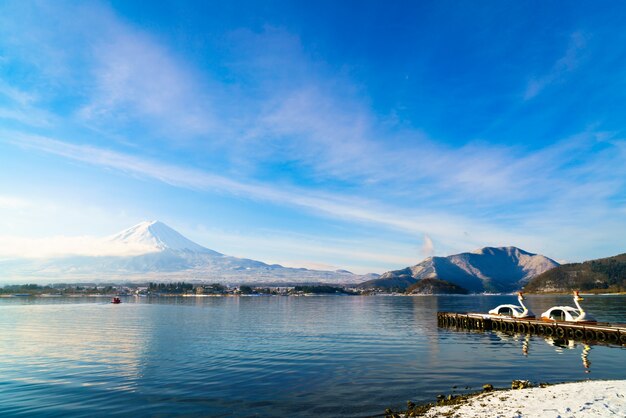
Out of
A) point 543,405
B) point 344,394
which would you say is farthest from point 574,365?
point 344,394

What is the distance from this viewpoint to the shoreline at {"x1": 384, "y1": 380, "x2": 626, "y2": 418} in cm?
1912

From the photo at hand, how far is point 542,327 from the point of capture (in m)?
62.0

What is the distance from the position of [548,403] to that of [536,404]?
2.34ft

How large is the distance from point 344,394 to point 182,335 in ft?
137

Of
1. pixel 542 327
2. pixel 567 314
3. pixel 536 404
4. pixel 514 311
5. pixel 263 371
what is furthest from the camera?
pixel 514 311

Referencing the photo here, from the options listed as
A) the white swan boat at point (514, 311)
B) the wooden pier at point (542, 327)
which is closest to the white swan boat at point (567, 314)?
the wooden pier at point (542, 327)

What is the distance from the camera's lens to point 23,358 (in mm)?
42094

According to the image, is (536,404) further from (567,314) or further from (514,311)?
(514,311)

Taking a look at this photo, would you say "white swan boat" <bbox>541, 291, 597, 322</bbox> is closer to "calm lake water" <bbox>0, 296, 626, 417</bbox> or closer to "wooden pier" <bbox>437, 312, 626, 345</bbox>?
"wooden pier" <bbox>437, 312, 626, 345</bbox>

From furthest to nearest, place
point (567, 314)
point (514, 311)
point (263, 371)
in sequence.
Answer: point (514, 311) < point (567, 314) < point (263, 371)

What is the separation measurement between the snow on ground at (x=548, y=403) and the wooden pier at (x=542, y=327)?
32.8 meters

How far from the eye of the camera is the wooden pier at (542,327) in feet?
167

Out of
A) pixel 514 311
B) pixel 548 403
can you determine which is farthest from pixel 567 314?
pixel 548 403

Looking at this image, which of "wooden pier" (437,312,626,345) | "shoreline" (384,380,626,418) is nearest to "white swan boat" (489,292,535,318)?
"wooden pier" (437,312,626,345)
